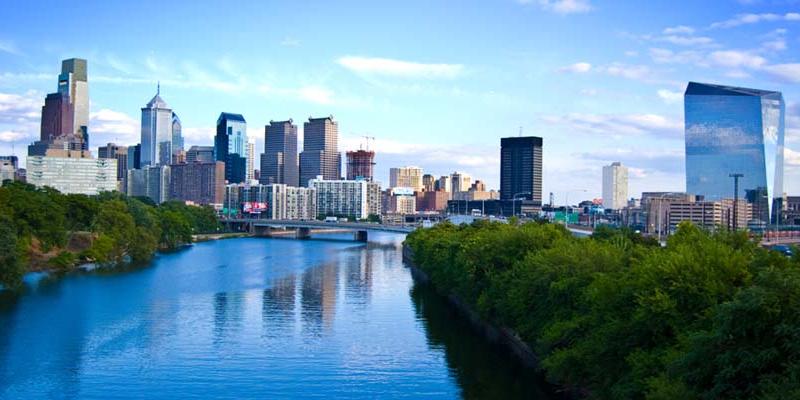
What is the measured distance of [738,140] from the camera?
13662cm

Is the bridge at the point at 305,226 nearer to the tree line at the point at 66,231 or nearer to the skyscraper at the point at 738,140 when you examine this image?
the tree line at the point at 66,231

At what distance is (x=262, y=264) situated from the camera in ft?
259

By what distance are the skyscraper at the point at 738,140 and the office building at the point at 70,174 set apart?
11975 centimetres

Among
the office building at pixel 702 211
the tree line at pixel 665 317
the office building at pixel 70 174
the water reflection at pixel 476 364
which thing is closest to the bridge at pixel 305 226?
the office building at pixel 70 174

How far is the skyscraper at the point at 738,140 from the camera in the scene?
13412cm

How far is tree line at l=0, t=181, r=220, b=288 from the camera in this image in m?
50.1

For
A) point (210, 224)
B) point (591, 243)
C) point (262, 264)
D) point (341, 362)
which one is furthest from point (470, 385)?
point (210, 224)

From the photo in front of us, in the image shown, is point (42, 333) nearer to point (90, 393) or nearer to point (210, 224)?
point (90, 393)

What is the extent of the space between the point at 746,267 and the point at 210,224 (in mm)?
127134

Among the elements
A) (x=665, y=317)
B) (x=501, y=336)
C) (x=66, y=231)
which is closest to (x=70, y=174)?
(x=66, y=231)

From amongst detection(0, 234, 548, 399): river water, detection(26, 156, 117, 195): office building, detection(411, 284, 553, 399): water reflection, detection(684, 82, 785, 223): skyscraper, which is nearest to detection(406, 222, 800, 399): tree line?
detection(411, 284, 553, 399): water reflection

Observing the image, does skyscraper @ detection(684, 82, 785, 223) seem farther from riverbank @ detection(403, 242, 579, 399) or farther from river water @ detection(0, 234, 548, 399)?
riverbank @ detection(403, 242, 579, 399)

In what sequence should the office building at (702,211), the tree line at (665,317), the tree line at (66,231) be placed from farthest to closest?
the office building at (702,211) < the tree line at (66,231) < the tree line at (665,317)

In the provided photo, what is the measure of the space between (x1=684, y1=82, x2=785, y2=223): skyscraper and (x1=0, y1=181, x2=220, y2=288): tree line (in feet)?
309
